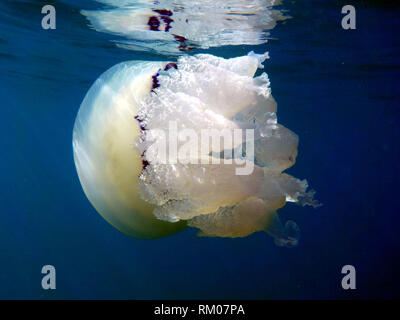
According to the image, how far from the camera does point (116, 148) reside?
2.12 m

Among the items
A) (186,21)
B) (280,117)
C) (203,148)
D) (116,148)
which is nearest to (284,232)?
(203,148)

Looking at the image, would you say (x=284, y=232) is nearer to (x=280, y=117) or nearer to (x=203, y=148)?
(x=203, y=148)

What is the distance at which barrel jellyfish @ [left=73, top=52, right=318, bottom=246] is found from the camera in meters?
1.95

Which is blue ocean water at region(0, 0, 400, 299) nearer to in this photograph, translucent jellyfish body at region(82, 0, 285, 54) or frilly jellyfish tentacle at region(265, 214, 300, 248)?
translucent jellyfish body at region(82, 0, 285, 54)

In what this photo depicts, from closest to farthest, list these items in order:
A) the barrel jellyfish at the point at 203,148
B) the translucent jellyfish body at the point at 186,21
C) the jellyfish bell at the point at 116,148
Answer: the barrel jellyfish at the point at 203,148
the jellyfish bell at the point at 116,148
the translucent jellyfish body at the point at 186,21

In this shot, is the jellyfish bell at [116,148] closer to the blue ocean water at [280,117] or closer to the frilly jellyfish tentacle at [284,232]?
the frilly jellyfish tentacle at [284,232]

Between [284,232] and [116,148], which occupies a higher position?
[116,148]

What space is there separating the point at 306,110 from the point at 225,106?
21334mm

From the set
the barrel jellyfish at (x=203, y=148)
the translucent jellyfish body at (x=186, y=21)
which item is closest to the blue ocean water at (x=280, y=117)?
the translucent jellyfish body at (x=186, y=21)

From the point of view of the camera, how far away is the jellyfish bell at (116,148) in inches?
82.8

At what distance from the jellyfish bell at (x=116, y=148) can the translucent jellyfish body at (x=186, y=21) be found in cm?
463

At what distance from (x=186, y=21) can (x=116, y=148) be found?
5.96 meters

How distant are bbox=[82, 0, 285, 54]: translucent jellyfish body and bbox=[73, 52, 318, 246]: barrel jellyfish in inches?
190

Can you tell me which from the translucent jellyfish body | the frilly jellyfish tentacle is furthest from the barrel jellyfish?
the translucent jellyfish body
